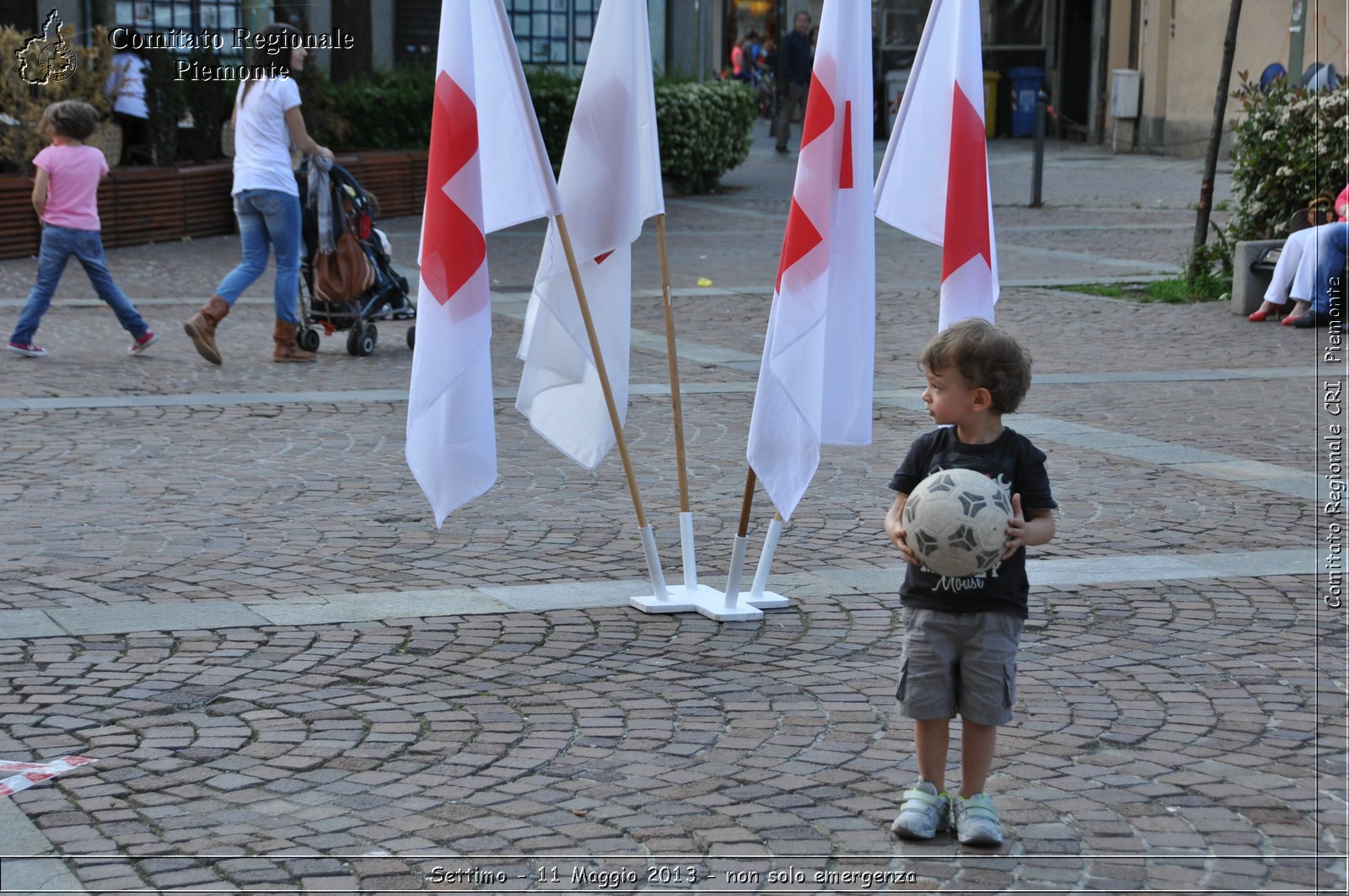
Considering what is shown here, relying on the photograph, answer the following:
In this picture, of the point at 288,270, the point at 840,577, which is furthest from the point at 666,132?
the point at 840,577

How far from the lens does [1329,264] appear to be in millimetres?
12508

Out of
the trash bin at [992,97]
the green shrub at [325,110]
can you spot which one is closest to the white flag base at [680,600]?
the green shrub at [325,110]

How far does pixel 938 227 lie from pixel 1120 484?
2785 millimetres

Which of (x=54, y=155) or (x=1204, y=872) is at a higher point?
(x=54, y=155)

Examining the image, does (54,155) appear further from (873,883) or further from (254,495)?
(873,883)

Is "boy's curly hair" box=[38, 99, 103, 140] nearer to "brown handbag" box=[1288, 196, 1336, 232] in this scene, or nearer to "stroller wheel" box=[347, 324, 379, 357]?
"stroller wheel" box=[347, 324, 379, 357]

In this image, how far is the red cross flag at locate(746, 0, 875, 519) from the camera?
548 cm

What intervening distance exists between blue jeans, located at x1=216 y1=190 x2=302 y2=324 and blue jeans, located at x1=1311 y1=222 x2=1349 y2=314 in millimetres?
7497

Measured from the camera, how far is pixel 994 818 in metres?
3.88

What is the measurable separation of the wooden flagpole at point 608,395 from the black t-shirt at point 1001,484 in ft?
6.24

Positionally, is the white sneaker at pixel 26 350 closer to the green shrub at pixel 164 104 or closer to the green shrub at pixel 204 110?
the green shrub at pixel 164 104

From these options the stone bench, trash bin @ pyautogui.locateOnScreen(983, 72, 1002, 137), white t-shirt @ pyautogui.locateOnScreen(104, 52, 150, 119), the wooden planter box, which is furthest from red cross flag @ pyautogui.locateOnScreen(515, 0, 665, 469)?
trash bin @ pyautogui.locateOnScreen(983, 72, 1002, 137)

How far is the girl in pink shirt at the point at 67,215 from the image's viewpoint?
35.8 ft

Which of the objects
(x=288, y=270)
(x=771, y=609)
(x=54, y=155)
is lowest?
(x=771, y=609)
